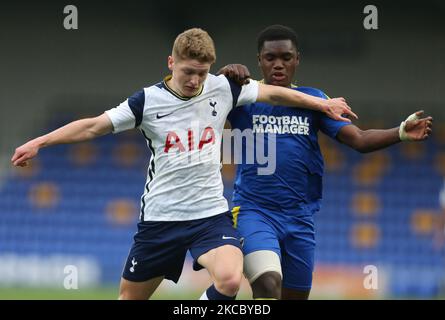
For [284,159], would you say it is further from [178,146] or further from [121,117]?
[121,117]

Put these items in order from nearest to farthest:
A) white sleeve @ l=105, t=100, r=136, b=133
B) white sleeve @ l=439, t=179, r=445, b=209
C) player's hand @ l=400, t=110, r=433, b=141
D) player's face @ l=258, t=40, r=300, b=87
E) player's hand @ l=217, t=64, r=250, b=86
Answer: white sleeve @ l=105, t=100, r=136, b=133 → player's hand @ l=400, t=110, r=433, b=141 → player's hand @ l=217, t=64, r=250, b=86 → player's face @ l=258, t=40, r=300, b=87 → white sleeve @ l=439, t=179, r=445, b=209

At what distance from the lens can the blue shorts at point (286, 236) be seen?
6648 mm

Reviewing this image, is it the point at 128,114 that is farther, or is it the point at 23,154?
the point at 128,114

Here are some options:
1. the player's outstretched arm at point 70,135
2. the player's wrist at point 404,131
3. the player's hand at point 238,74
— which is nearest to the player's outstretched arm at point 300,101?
the player's hand at point 238,74

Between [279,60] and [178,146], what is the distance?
1158 millimetres

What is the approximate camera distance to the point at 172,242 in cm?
632

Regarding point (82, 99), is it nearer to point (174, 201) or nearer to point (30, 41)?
point (30, 41)

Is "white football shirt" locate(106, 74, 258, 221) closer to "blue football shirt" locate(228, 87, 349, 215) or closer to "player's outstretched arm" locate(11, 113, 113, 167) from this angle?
"player's outstretched arm" locate(11, 113, 113, 167)

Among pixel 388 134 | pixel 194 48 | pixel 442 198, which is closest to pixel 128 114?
pixel 194 48

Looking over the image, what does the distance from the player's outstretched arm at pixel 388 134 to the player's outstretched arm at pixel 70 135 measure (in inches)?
72.6

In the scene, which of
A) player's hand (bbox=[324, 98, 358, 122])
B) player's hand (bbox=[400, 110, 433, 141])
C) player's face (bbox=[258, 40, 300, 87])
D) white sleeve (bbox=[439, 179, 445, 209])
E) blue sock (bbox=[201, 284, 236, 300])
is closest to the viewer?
blue sock (bbox=[201, 284, 236, 300])

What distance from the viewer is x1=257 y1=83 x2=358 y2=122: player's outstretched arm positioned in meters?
6.64

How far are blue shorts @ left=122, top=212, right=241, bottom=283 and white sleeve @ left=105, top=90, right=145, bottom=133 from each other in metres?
0.71

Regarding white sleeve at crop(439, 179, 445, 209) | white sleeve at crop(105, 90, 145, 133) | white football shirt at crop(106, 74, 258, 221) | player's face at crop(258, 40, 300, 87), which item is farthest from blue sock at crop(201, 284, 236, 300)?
white sleeve at crop(439, 179, 445, 209)
